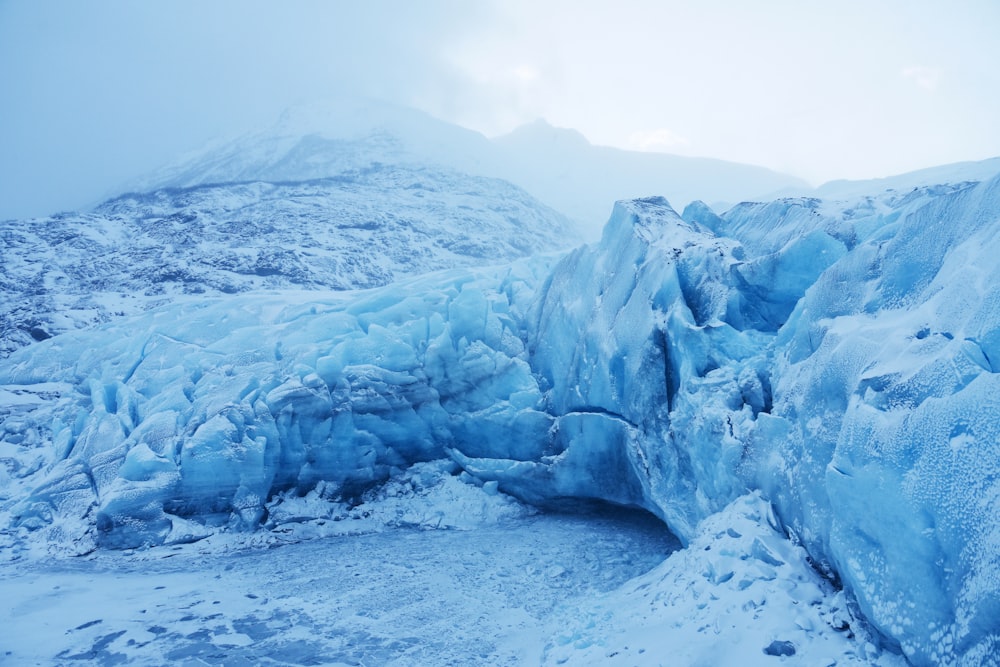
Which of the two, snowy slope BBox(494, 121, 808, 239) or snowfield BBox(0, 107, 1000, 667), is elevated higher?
snowy slope BBox(494, 121, 808, 239)

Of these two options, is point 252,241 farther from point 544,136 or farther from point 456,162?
point 544,136

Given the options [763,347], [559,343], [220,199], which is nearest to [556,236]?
[220,199]

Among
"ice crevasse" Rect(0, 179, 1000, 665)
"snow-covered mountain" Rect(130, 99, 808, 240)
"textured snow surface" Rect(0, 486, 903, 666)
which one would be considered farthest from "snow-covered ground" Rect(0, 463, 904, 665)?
"snow-covered mountain" Rect(130, 99, 808, 240)

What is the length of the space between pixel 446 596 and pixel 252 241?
23.8 meters

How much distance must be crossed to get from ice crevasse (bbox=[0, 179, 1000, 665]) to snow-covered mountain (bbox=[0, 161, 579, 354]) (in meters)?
9.72

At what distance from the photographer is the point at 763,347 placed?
7184mm

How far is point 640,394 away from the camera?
320 inches

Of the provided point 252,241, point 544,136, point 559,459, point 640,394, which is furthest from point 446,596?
point 544,136

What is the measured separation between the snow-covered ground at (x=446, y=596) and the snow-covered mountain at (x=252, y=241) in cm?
1526

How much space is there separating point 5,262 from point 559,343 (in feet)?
86.5

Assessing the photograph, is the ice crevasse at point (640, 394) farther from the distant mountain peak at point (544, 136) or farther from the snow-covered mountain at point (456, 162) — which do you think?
the distant mountain peak at point (544, 136)

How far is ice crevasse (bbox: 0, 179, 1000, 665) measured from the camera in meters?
3.59

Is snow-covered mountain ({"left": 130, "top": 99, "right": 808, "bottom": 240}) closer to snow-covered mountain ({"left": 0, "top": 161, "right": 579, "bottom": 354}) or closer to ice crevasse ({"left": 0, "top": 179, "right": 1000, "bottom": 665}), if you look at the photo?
snow-covered mountain ({"left": 0, "top": 161, "right": 579, "bottom": 354})

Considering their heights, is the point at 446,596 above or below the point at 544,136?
below
